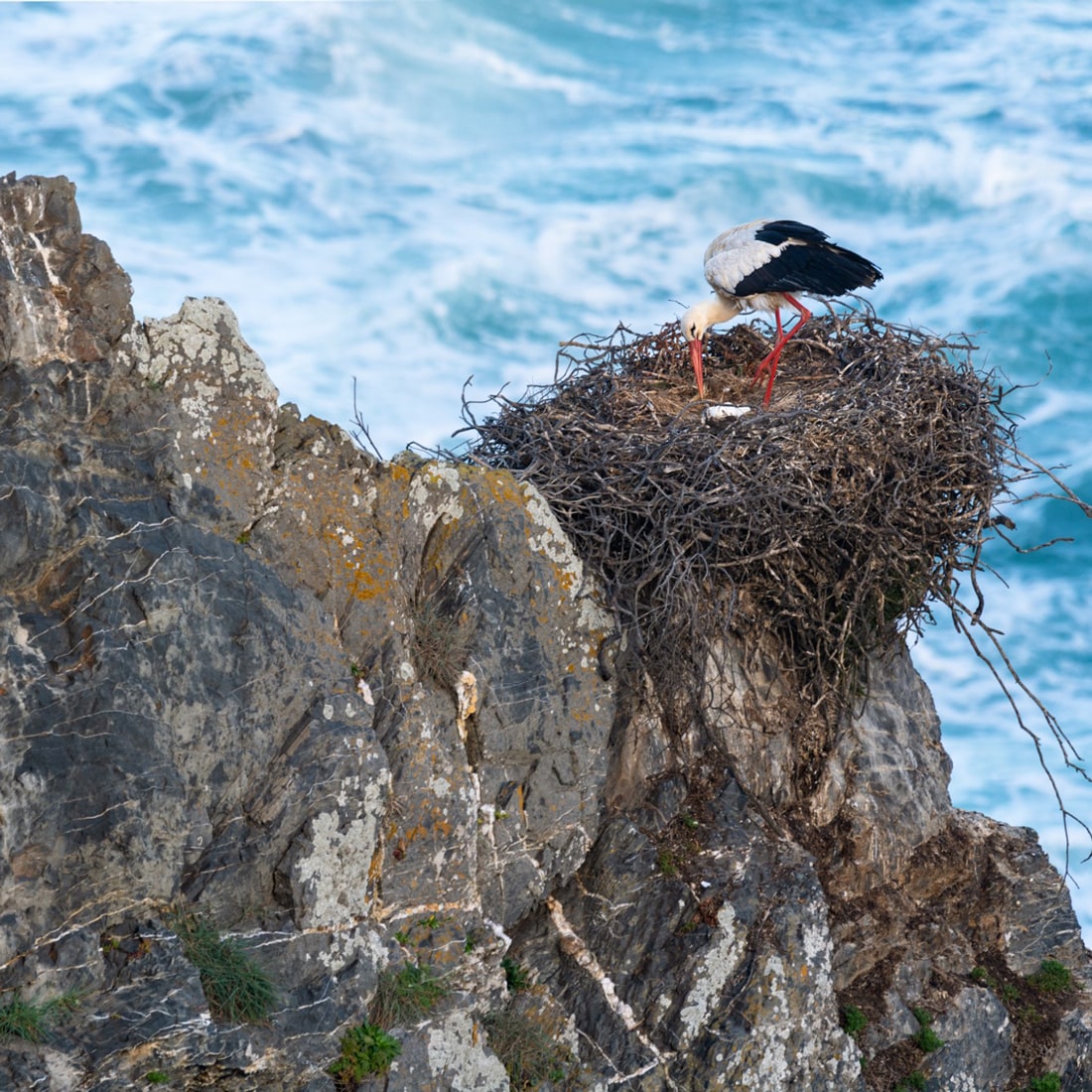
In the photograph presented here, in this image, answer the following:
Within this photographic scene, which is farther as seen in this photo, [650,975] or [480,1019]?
[650,975]

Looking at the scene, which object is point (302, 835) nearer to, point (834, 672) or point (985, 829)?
point (834, 672)

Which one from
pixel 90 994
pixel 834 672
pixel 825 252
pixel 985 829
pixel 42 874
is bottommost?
pixel 90 994

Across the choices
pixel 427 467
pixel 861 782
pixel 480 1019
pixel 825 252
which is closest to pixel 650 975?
pixel 480 1019

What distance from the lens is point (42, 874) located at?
6.21 meters

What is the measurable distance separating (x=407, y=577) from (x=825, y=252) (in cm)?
440

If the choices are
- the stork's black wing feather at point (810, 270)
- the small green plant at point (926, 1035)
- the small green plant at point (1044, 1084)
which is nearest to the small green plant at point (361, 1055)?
the small green plant at point (926, 1035)

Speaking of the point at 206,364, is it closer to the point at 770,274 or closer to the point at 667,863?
the point at 667,863

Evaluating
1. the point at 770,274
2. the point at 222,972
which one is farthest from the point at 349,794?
the point at 770,274

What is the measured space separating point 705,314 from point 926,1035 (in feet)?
17.3

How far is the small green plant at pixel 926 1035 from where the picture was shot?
29.8ft

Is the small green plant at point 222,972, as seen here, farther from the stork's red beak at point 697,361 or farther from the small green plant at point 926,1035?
the stork's red beak at point 697,361

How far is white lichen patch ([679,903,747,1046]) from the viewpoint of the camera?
801 centimetres

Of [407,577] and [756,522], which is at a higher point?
[756,522]

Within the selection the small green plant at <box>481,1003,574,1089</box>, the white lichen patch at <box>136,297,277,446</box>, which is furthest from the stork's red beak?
the small green plant at <box>481,1003,574,1089</box>
